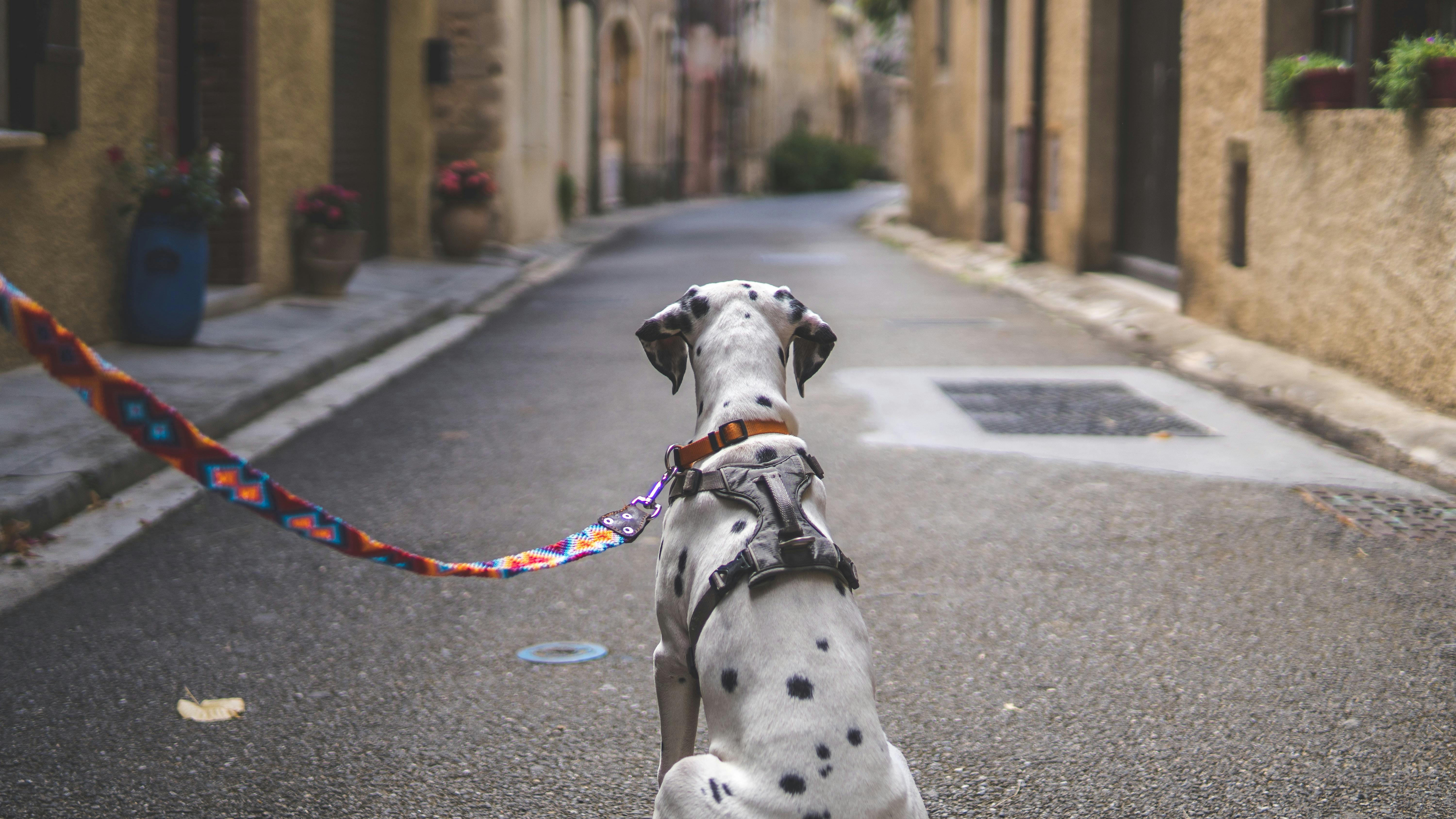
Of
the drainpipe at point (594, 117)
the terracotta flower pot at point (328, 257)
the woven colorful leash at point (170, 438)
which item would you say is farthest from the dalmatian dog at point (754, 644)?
the drainpipe at point (594, 117)

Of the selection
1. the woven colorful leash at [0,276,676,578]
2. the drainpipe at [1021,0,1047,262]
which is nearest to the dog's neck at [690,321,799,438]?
the woven colorful leash at [0,276,676,578]

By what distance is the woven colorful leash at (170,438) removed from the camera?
1905 mm

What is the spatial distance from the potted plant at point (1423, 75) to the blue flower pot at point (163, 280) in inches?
258

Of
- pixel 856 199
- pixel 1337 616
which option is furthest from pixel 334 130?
pixel 856 199

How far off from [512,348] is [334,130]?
5.36m

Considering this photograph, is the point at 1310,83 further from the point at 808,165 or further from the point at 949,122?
the point at 808,165

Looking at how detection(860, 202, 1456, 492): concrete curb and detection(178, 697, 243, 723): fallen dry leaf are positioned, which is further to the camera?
detection(860, 202, 1456, 492): concrete curb

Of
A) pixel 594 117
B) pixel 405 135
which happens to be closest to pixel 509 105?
pixel 405 135

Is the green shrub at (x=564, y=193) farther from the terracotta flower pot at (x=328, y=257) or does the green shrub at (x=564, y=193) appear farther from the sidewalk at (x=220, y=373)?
the terracotta flower pot at (x=328, y=257)

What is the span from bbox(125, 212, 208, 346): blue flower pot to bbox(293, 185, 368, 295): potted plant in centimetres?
286

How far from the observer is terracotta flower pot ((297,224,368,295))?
1160 centimetres

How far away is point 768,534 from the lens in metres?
2.26

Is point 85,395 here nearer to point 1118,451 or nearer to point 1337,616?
point 1337,616

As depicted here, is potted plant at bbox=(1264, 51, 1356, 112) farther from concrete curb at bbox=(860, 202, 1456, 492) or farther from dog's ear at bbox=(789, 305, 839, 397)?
dog's ear at bbox=(789, 305, 839, 397)
